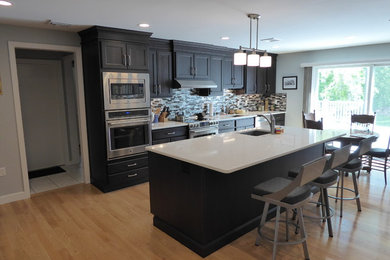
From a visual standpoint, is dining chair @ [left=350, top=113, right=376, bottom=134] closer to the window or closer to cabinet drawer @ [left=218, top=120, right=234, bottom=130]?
the window

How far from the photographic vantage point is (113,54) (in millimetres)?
3865

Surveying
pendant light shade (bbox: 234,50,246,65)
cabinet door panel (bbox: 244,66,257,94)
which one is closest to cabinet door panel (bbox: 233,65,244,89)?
cabinet door panel (bbox: 244,66,257,94)

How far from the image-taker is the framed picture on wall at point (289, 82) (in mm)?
6633

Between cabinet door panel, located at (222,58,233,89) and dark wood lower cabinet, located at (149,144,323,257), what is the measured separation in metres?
3.17

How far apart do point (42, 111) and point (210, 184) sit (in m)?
4.15

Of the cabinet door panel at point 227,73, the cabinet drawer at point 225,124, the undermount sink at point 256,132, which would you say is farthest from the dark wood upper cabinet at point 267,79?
the undermount sink at point 256,132

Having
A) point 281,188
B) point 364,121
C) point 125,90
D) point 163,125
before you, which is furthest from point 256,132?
point 364,121

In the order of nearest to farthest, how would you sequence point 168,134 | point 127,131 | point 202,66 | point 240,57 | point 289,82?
point 240,57
point 127,131
point 168,134
point 202,66
point 289,82

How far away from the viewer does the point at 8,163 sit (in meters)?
3.69

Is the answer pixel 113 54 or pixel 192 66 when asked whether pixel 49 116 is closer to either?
pixel 113 54

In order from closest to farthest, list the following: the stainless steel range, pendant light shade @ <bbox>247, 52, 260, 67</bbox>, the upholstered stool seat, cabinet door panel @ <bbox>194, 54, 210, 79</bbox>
A: the upholstered stool seat
pendant light shade @ <bbox>247, 52, 260, 67</bbox>
the stainless steel range
cabinet door panel @ <bbox>194, 54, 210, 79</bbox>

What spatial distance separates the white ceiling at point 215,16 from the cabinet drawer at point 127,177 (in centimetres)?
212

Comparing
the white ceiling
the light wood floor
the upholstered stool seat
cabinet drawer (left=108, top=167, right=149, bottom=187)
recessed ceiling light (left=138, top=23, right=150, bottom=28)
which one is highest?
recessed ceiling light (left=138, top=23, right=150, bottom=28)

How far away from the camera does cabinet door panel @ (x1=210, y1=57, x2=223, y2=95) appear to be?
5.61 meters
